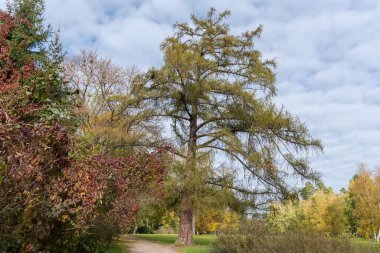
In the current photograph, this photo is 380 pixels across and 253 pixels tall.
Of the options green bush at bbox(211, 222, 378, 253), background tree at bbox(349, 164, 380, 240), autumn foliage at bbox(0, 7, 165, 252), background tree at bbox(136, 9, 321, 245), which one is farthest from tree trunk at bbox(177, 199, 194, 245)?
background tree at bbox(349, 164, 380, 240)

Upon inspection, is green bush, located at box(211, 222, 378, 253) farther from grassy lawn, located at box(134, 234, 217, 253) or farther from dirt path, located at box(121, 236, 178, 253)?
dirt path, located at box(121, 236, 178, 253)

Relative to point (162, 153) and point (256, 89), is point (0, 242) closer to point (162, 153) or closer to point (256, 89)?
point (162, 153)

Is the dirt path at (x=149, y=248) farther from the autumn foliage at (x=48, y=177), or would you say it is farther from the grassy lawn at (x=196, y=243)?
the autumn foliage at (x=48, y=177)

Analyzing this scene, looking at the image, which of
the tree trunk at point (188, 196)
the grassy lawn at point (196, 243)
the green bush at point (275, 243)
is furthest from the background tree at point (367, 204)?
the green bush at point (275, 243)

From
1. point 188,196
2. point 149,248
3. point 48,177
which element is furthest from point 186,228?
point 48,177

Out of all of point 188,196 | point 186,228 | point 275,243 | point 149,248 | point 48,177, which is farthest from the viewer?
point 186,228

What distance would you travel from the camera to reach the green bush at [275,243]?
8.69 metres

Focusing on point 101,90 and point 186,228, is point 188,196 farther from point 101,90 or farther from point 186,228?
point 101,90

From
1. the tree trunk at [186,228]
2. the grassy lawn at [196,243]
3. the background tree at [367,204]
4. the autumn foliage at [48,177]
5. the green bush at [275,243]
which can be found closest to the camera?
the autumn foliage at [48,177]

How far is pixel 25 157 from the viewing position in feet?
13.6

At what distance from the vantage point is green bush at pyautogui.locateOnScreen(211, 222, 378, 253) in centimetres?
869

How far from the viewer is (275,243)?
32.8ft

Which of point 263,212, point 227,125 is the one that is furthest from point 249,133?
point 263,212

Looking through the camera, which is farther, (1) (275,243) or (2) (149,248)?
(2) (149,248)
